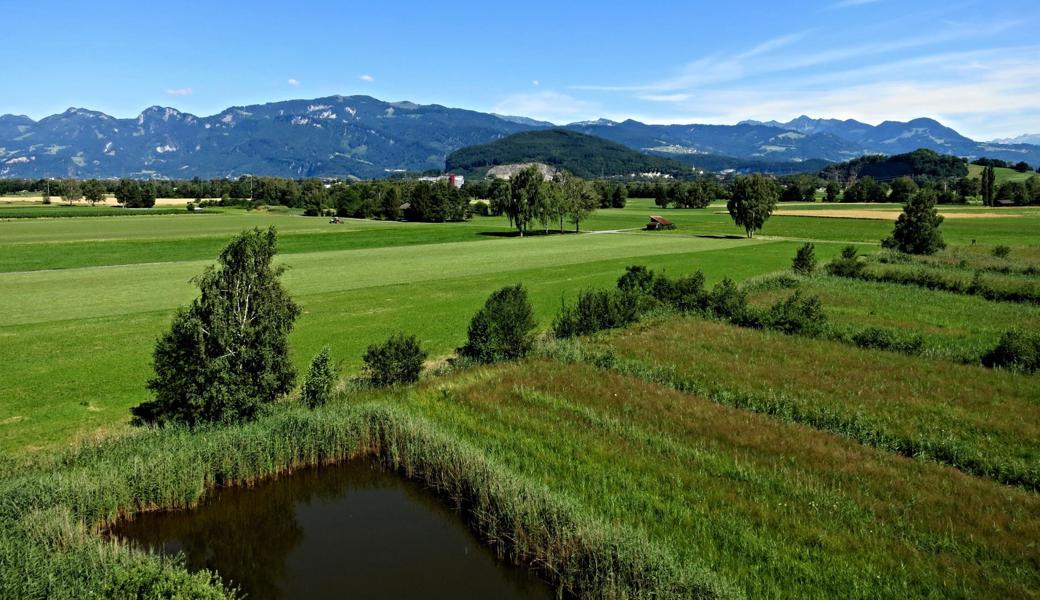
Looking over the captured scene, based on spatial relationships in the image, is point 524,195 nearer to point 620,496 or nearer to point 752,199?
point 752,199

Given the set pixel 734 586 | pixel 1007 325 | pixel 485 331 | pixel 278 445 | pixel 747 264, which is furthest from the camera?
pixel 747 264

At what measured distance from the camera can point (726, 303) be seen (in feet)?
113

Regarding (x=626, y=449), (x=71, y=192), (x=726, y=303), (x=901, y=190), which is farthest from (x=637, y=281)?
(x=71, y=192)

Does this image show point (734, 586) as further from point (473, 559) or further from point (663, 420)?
point (663, 420)

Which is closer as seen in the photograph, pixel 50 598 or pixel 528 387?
pixel 50 598

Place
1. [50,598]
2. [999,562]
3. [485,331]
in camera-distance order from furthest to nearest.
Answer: [485,331] < [999,562] < [50,598]

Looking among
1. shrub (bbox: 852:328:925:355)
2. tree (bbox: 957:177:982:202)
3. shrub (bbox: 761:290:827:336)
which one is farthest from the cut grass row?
tree (bbox: 957:177:982:202)

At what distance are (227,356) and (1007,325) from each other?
3695 centimetres

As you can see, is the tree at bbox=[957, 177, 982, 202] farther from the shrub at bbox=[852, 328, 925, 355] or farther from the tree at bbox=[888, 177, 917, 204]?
the shrub at bbox=[852, 328, 925, 355]

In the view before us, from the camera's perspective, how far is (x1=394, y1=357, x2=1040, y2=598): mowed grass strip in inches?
443

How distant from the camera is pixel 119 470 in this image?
47.5ft

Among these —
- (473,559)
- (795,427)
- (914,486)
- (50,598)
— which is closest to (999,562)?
(914,486)

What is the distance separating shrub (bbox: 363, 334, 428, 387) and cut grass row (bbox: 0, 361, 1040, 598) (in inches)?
90.5

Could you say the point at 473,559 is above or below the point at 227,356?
below
